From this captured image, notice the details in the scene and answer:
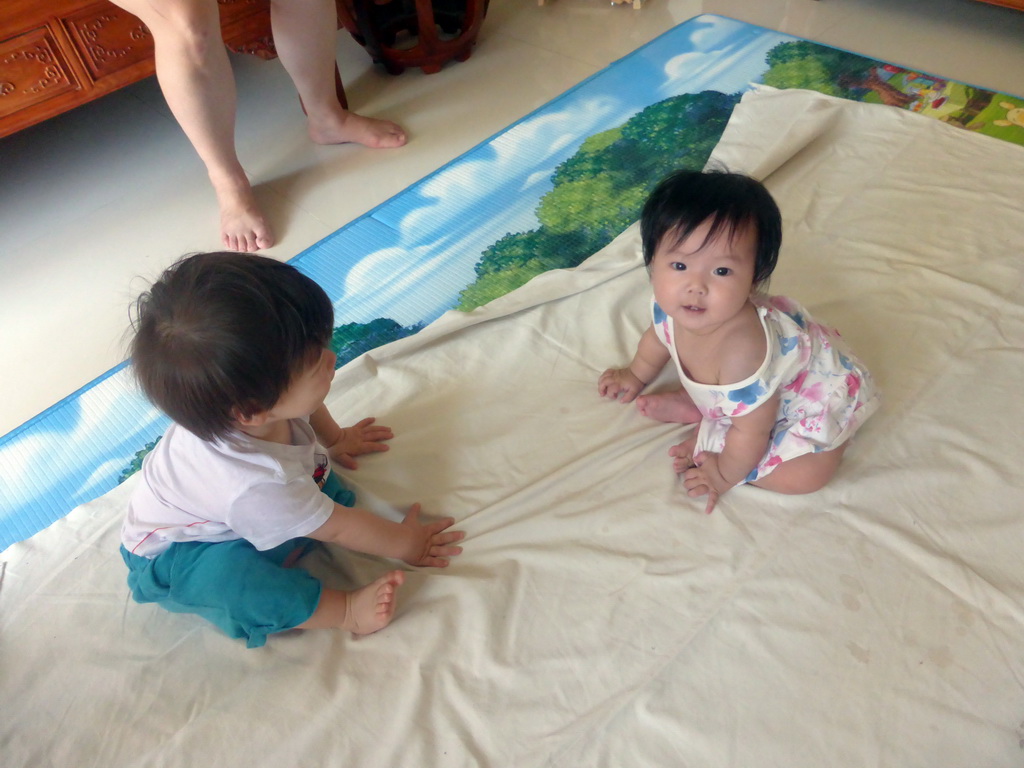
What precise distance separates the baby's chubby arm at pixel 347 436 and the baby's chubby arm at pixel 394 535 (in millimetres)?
125

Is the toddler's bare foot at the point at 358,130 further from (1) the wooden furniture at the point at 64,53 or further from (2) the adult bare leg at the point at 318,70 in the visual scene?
(1) the wooden furniture at the point at 64,53

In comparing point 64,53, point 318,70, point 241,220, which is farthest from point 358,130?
point 64,53

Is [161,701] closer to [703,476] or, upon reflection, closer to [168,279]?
[168,279]

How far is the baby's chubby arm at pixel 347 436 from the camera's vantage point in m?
0.94

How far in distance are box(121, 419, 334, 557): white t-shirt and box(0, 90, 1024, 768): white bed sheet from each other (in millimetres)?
146

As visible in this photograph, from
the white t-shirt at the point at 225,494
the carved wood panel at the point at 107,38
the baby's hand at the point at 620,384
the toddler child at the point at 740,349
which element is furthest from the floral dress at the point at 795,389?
the carved wood panel at the point at 107,38

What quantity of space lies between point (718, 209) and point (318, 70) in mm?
1172

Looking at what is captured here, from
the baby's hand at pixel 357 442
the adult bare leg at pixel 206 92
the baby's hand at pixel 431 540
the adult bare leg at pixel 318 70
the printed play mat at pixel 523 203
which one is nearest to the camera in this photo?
the baby's hand at pixel 431 540

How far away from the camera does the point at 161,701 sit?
0.78m

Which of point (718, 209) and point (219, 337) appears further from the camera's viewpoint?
point (718, 209)

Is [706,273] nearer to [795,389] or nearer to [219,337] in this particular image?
[795,389]

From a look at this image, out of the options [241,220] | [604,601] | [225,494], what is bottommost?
[604,601]

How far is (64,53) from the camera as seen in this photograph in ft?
4.67

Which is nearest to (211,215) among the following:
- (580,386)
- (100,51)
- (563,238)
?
(100,51)
